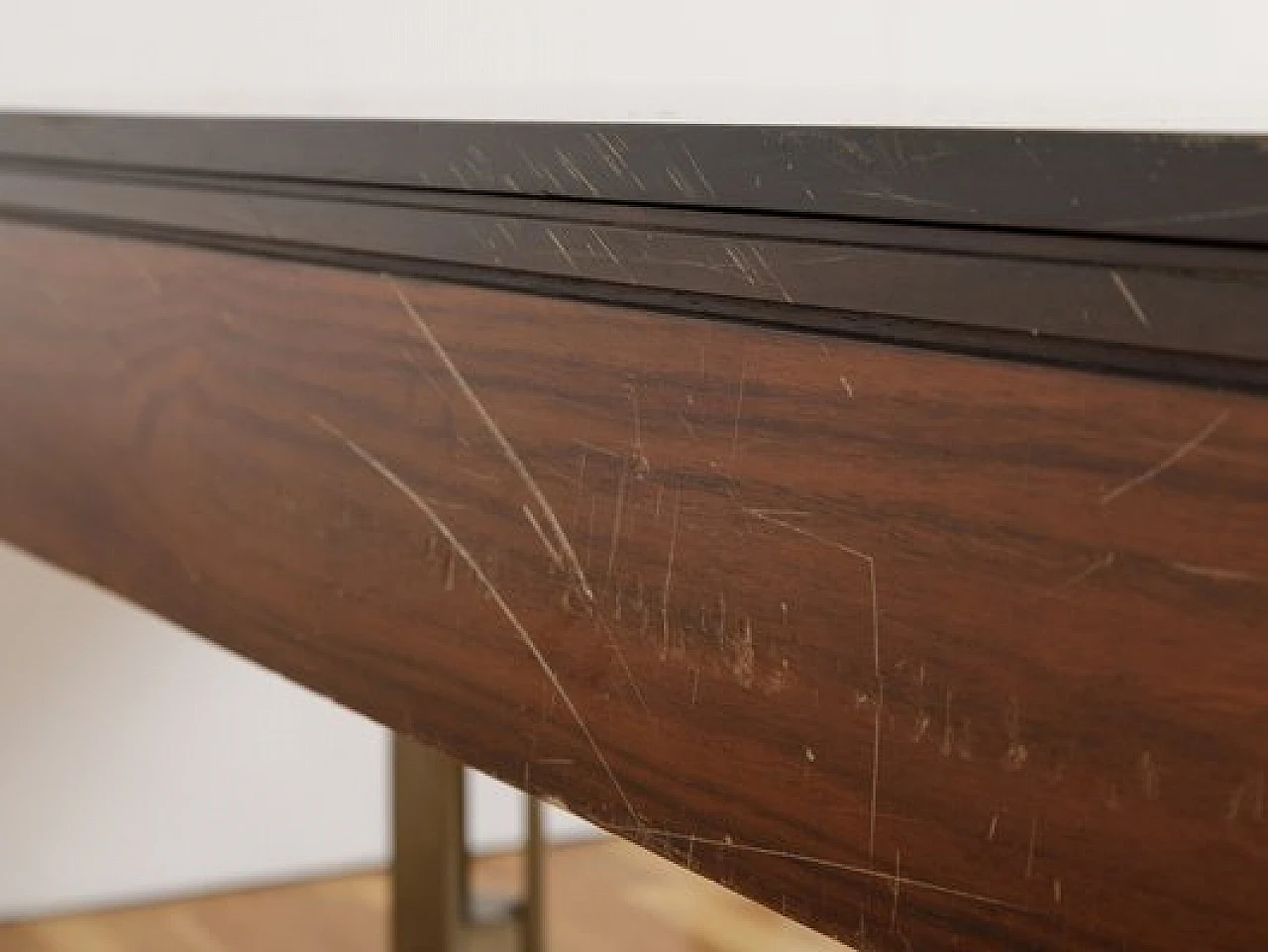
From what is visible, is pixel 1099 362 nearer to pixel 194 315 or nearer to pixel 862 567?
pixel 862 567

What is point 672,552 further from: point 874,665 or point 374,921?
point 374,921

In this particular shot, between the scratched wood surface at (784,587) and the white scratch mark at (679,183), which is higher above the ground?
the white scratch mark at (679,183)

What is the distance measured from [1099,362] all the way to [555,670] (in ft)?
0.84

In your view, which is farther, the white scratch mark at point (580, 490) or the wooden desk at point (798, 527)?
the white scratch mark at point (580, 490)

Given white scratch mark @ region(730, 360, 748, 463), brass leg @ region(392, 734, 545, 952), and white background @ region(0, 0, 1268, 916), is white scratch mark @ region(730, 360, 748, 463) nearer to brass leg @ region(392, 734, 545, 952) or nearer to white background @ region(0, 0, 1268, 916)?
brass leg @ region(392, 734, 545, 952)

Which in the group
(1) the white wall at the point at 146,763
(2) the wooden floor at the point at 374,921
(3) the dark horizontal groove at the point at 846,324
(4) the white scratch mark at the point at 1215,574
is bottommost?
(2) the wooden floor at the point at 374,921

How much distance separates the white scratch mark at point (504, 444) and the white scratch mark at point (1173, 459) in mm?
224

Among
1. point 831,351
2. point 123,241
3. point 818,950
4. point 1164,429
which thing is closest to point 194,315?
point 123,241

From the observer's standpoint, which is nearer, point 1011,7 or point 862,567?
point 862,567

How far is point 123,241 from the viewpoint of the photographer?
1.02 m

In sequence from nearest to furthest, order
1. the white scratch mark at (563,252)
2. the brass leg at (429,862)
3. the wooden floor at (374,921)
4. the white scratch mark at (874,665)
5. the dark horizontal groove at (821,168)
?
1. the dark horizontal groove at (821,168)
2. the white scratch mark at (874,665)
3. the white scratch mark at (563,252)
4. the brass leg at (429,862)
5. the wooden floor at (374,921)

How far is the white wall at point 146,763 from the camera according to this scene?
2.17 m

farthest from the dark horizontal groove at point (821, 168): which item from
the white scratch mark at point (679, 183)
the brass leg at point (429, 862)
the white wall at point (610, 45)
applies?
the white wall at point (610, 45)

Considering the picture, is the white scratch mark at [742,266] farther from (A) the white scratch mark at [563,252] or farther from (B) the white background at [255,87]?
(B) the white background at [255,87]
